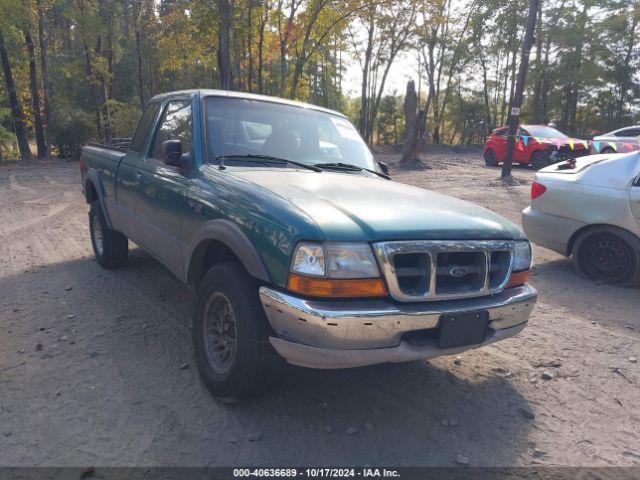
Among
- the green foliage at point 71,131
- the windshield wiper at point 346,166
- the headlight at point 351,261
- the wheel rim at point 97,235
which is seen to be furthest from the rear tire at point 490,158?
the headlight at point 351,261

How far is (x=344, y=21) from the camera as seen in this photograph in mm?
23203

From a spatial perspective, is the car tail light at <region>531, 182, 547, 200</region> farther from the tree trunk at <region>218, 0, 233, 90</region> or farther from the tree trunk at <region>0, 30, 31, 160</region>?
the tree trunk at <region>0, 30, 31, 160</region>

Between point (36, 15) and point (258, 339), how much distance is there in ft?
69.7

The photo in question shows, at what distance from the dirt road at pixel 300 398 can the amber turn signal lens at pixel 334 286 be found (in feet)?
2.77

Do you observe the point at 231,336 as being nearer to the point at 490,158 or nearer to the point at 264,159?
the point at 264,159

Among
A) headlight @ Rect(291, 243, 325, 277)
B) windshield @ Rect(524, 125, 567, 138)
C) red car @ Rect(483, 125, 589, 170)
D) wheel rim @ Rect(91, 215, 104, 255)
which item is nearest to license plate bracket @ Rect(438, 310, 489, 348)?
headlight @ Rect(291, 243, 325, 277)

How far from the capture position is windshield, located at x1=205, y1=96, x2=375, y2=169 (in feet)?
12.2

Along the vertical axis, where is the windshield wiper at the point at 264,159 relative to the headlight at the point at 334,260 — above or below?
above

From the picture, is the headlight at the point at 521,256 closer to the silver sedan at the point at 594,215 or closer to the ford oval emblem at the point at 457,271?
the ford oval emblem at the point at 457,271

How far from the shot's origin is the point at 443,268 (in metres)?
2.64

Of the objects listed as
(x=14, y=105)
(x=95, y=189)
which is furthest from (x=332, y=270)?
(x=14, y=105)

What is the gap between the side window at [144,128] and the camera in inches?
182

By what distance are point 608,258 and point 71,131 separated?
69.2 feet

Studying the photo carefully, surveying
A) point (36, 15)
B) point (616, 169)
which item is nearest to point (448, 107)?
point (36, 15)
